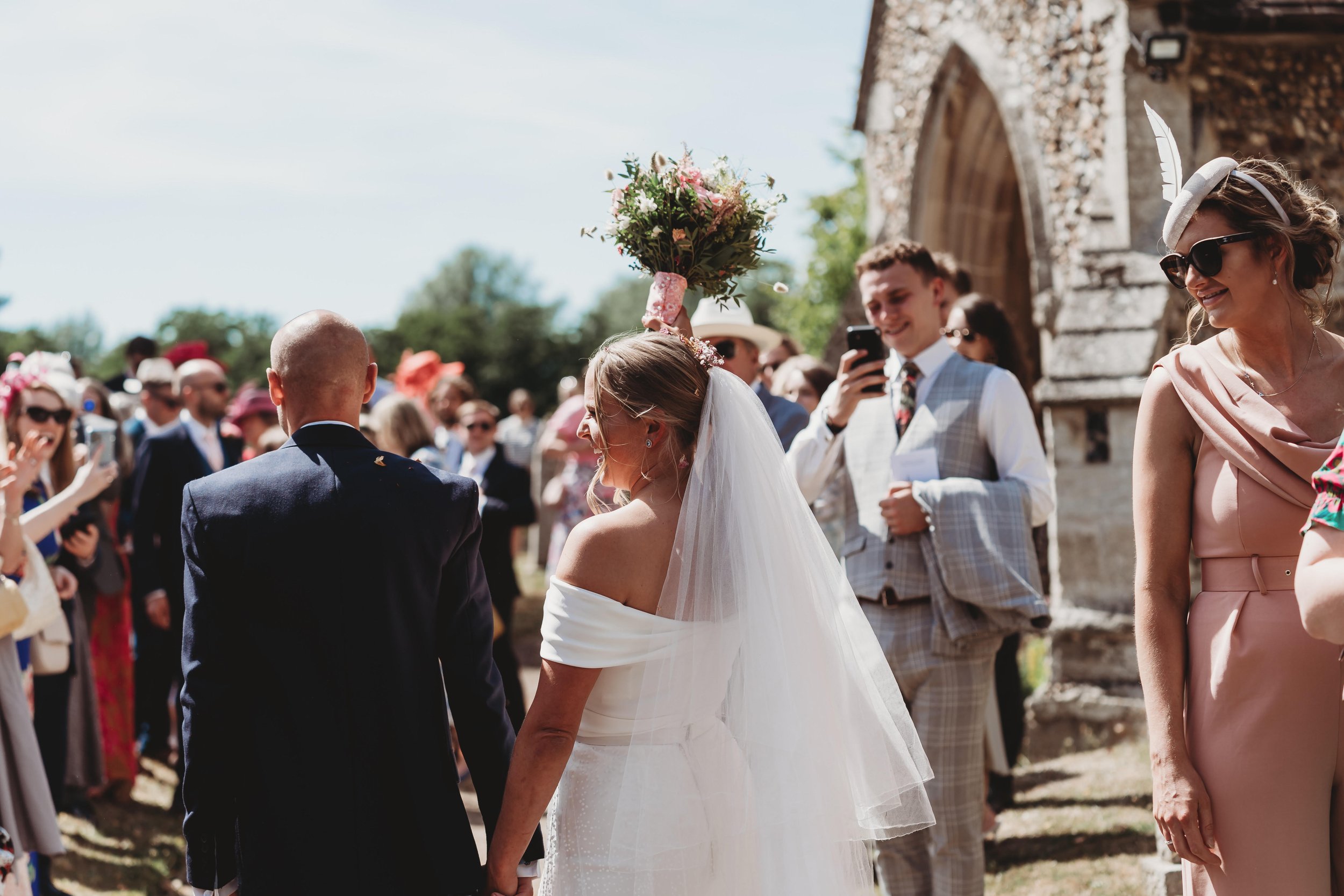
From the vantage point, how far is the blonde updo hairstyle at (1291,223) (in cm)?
254

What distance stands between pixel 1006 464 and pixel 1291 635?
1.73 metres

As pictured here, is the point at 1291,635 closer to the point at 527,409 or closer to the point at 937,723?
the point at 937,723

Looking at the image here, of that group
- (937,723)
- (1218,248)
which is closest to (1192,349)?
(1218,248)

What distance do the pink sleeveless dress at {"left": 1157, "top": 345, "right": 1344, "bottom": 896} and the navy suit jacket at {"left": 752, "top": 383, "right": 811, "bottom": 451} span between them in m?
2.57

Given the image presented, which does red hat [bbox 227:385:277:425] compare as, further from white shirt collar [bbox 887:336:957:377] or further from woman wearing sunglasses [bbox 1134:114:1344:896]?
woman wearing sunglasses [bbox 1134:114:1344:896]

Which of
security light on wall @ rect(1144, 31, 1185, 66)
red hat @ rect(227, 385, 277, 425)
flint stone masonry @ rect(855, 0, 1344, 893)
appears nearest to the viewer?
flint stone masonry @ rect(855, 0, 1344, 893)

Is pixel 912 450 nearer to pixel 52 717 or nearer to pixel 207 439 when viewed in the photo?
pixel 52 717

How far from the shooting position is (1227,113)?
7.86 m

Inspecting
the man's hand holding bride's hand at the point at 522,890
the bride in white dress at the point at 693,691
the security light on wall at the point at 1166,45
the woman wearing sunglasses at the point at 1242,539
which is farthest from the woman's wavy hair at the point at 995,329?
the man's hand holding bride's hand at the point at 522,890

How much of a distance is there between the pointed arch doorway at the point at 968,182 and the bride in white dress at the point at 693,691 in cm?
876

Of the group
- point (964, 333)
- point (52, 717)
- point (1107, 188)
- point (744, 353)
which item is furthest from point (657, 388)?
point (1107, 188)

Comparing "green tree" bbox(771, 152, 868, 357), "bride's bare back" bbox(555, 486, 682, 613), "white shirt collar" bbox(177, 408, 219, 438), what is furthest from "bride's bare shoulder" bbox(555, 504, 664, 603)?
"green tree" bbox(771, 152, 868, 357)

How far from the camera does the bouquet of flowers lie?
10.6 ft

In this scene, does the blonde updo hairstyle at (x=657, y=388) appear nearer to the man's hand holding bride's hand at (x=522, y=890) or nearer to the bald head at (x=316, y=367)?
the bald head at (x=316, y=367)
